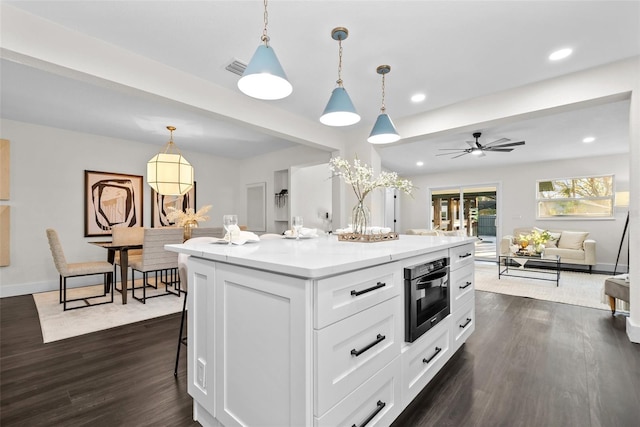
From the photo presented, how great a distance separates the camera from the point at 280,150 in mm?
5902

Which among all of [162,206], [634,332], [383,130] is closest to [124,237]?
[162,206]

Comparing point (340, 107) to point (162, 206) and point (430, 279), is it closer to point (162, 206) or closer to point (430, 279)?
point (430, 279)

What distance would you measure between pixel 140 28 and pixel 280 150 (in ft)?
12.2

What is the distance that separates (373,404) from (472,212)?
336 inches

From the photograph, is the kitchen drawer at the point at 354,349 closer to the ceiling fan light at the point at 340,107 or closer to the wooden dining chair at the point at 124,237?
the ceiling fan light at the point at 340,107

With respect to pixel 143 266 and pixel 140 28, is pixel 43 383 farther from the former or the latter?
pixel 140 28

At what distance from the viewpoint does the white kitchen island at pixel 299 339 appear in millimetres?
1021

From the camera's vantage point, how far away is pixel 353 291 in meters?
Answer: 1.17

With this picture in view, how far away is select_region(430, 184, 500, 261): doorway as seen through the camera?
8.16 meters

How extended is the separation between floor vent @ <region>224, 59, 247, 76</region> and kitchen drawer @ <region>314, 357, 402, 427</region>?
2.71 meters

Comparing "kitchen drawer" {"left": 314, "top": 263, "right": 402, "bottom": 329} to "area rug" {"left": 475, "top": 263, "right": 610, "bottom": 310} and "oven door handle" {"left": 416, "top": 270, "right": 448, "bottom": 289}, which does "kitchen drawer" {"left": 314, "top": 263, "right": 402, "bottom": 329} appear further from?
"area rug" {"left": 475, "top": 263, "right": 610, "bottom": 310}

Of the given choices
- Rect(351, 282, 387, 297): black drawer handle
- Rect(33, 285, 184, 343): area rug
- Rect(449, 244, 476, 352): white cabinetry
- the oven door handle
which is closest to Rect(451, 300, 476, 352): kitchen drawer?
Rect(449, 244, 476, 352): white cabinetry

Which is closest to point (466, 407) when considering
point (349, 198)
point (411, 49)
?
point (411, 49)

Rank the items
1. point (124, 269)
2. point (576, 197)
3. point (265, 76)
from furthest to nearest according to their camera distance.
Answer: point (576, 197), point (124, 269), point (265, 76)
